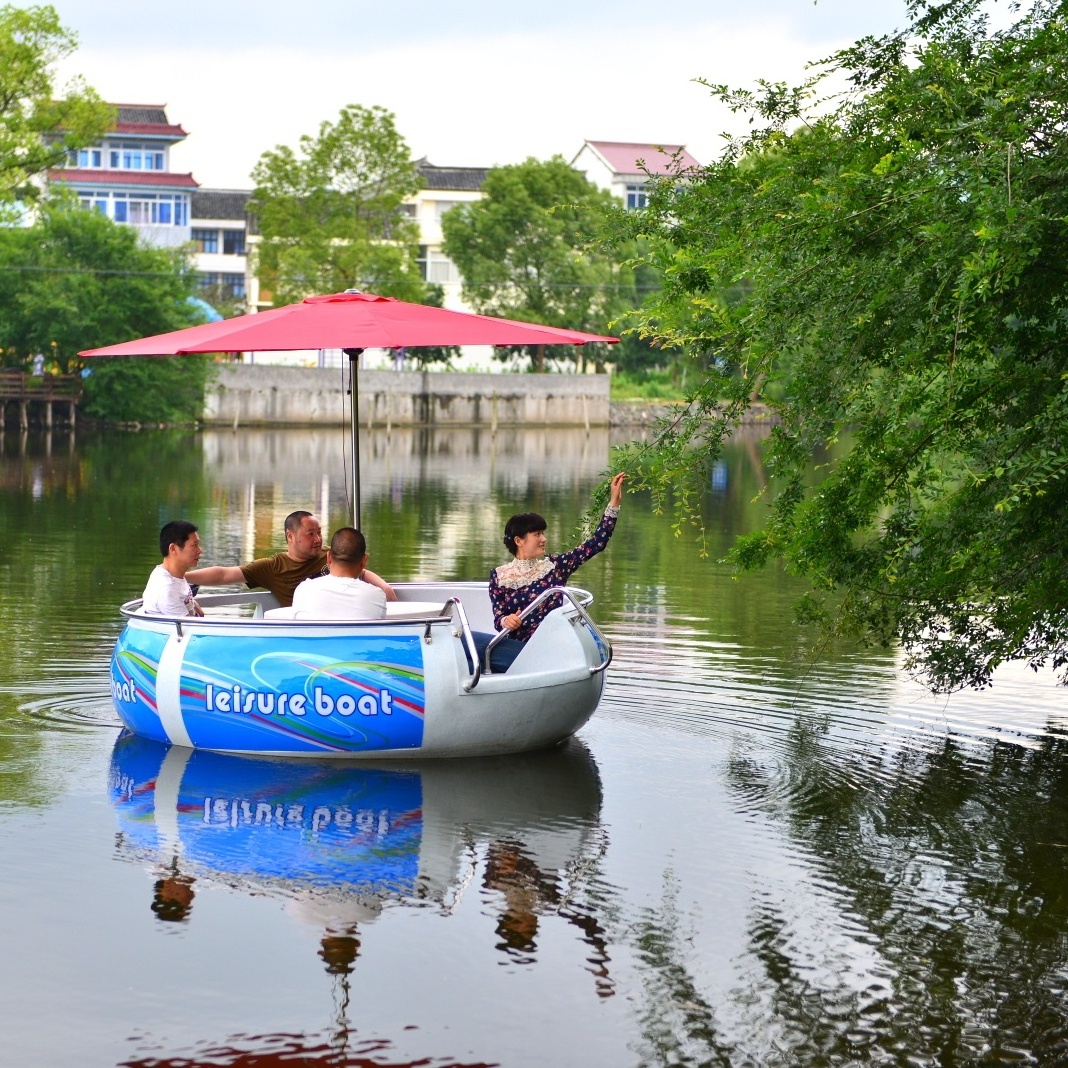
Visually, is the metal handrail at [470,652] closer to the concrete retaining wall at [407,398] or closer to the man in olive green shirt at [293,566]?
the man in olive green shirt at [293,566]

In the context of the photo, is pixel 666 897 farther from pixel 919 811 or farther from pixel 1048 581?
pixel 1048 581

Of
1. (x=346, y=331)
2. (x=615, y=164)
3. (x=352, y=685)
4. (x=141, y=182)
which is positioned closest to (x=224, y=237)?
(x=141, y=182)

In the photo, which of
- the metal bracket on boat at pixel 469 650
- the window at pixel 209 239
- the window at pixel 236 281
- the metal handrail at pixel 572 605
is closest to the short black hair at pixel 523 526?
the metal handrail at pixel 572 605

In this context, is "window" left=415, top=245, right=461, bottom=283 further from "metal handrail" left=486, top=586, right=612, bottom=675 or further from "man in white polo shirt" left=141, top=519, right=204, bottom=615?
"metal handrail" left=486, top=586, right=612, bottom=675

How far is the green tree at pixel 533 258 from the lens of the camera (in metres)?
80.1

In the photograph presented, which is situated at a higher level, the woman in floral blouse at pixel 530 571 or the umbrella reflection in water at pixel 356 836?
the woman in floral blouse at pixel 530 571

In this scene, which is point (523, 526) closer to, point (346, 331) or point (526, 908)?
point (346, 331)

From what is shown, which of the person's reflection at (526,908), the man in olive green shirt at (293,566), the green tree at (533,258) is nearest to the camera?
the person's reflection at (526,908)

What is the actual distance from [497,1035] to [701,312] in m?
7.24

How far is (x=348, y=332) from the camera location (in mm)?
11820

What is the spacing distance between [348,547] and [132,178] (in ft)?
295

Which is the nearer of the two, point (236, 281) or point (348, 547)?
point (348, 547)

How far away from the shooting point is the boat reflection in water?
8.34 meters

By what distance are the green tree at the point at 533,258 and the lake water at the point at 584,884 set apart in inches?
2569
